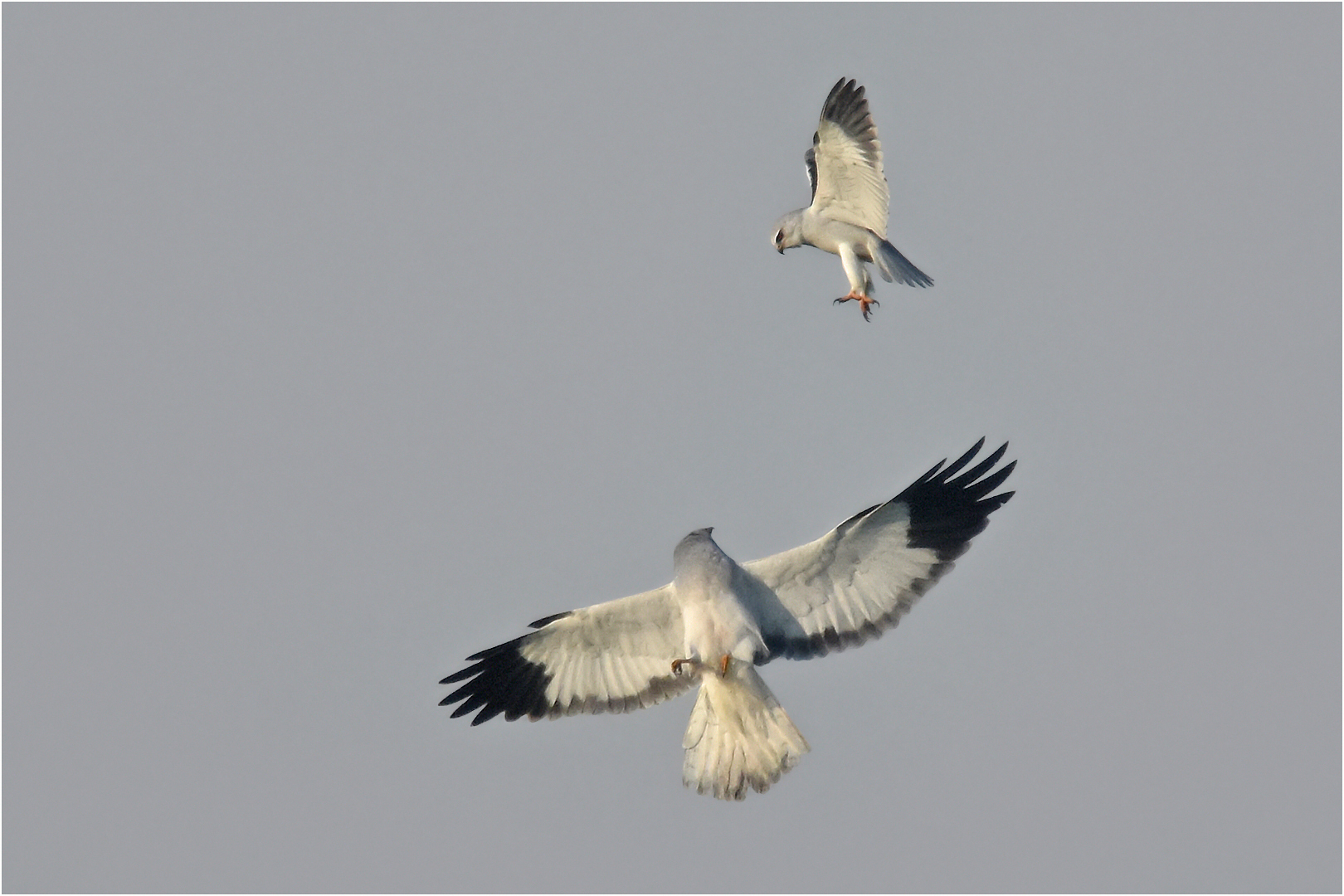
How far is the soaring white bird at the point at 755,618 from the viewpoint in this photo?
13.6m

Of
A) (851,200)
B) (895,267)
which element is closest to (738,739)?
(895,267)

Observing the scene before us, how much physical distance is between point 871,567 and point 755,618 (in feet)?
3.38

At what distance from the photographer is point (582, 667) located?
14.4 metres

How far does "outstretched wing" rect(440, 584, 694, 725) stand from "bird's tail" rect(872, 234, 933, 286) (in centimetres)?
499

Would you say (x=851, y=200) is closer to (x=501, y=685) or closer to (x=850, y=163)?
(x=850, y=163)

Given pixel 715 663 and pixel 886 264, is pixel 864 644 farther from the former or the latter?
pixel 886 264

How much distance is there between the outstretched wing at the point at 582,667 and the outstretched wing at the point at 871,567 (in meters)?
0.85

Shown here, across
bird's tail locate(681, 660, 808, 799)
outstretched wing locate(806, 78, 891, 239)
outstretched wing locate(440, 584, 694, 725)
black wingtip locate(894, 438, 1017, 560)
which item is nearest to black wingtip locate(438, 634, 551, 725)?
outstretched wing locate(440, 584, 694, 725)

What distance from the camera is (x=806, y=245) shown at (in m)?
19.3

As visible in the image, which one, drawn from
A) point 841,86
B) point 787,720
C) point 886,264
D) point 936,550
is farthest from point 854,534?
point 841,86

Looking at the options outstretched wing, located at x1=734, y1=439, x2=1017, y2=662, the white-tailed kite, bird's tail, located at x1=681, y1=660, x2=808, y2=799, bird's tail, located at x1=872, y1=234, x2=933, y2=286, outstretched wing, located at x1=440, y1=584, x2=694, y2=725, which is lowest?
bird's tail, located at x1=681, y1=660, x2=808, y2=799

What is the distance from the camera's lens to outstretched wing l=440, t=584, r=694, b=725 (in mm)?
14070

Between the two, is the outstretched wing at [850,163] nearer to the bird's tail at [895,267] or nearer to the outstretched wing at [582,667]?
the bird's tail at [895,267]

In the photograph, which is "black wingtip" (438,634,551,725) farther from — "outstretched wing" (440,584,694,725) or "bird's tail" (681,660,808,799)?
"bird's tail" (681,660,808,799)
